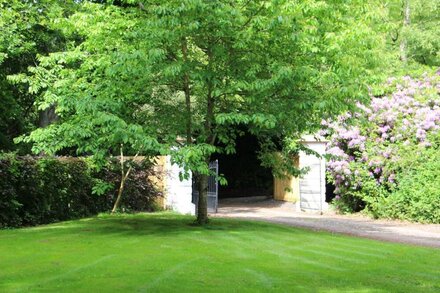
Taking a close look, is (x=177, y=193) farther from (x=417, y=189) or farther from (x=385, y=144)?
(x=417, y=189)

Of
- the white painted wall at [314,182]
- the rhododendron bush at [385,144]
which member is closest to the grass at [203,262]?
the rhododendron bush at [385,144]

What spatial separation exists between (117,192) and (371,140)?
9087 millimetres

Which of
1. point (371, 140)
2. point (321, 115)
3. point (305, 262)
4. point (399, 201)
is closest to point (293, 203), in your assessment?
point (371, 140)

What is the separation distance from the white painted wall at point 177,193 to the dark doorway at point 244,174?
1196 cm

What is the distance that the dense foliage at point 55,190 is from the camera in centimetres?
1445

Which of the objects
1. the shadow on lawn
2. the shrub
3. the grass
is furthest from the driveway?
the shadow on lawn

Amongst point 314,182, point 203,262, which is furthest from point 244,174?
point 203,262

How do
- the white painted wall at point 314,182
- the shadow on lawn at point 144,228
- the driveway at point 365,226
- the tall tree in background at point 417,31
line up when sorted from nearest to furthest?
1. the shadow on lawn at point 144,228
2. the driveway at point 365,226
3. the white painted wall at point 314,182
4. the tall tree in background at point 417,31

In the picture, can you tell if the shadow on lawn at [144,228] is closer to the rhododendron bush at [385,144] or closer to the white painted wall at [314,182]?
the rhododendron bush at [385,144]

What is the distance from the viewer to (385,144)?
66.7ft

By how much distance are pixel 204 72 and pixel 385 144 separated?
1087cm

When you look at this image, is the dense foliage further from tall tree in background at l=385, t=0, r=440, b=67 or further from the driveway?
tall tree in background at l=385, t=0, r=440, b=67

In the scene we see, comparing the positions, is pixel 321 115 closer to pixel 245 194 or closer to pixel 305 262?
pixel 305 262

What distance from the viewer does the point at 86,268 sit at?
7828 mm
